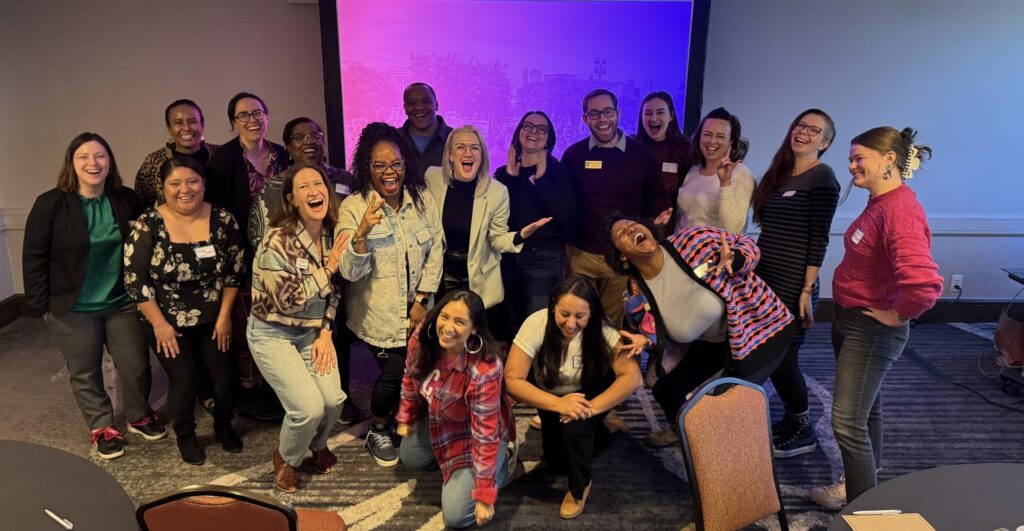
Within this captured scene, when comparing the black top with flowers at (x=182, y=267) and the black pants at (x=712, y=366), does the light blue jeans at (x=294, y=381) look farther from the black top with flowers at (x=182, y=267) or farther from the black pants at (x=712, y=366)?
the black pants at (x=712, y=366)

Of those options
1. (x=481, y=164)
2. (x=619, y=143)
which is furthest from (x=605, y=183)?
(x=481, y=164)

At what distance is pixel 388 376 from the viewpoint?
9.52 feet

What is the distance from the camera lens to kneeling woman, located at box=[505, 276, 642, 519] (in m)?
2.51

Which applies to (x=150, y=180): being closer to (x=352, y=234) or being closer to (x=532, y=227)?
(x=352, y=234)

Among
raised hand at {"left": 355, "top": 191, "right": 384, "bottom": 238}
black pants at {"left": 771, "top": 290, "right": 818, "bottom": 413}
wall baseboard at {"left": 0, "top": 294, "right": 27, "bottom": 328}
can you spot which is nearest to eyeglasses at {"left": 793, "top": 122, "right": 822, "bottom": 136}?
black pants at {"left": 771, "top": 290, "right": 818, "bottom": 413}

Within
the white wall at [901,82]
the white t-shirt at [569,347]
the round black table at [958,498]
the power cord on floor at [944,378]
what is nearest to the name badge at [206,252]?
the white t-shirt at [569,347]

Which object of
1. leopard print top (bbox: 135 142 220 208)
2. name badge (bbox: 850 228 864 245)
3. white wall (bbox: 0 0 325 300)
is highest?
white wall (bbox: 0 0 325 300)

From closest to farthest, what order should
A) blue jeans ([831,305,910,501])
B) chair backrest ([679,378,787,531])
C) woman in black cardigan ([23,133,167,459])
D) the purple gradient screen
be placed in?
1. chair backrest ([679,378,787,531])
2. blue jeans ([831,305,910,501])
3. woman in black cardigan ([23,133,167,459])
4. the purple gradient screen

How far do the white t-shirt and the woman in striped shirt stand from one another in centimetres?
88

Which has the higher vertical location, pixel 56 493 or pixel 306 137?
pixel 306 137

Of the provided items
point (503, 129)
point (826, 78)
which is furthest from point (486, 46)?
point (826, 78)

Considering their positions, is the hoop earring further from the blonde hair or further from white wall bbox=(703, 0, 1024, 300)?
white wall bbox=(703, 0, 1024, 300)

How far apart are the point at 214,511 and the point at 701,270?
186 centimetres

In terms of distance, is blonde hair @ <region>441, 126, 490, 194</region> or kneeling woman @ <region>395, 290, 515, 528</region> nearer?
kneeling woman @ <region>395, 290, 515, 528</region>
